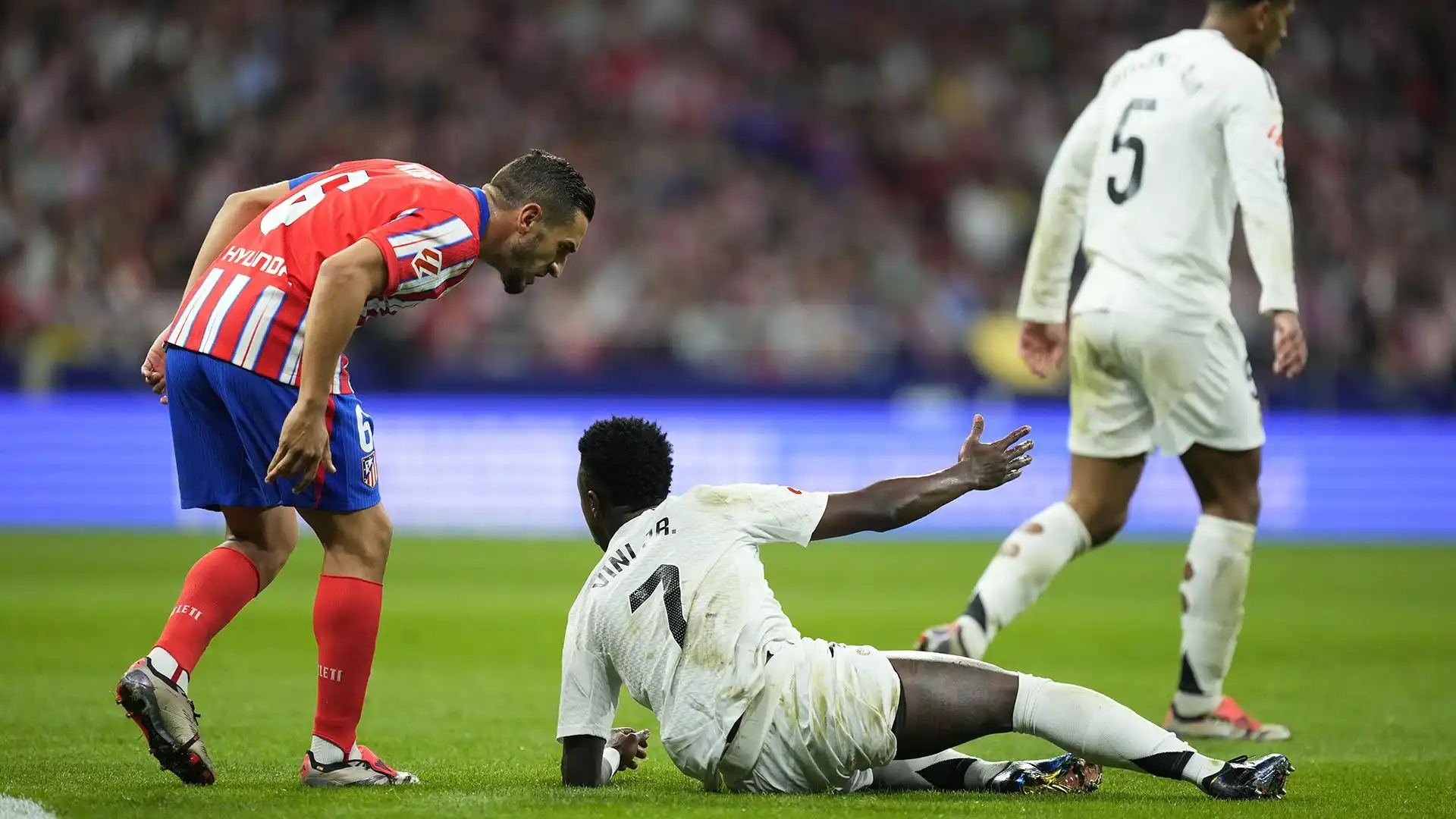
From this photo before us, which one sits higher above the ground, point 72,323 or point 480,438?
point 72,323

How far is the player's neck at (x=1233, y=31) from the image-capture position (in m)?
5.85

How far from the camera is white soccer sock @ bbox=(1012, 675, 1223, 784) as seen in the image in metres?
3.93

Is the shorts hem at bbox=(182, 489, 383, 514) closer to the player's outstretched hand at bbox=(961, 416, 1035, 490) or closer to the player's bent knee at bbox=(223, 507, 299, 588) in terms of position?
the player's bent knee at bbox=(223, 507, 299, 588)

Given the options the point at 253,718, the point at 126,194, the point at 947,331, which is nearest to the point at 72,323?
the point at 126,194

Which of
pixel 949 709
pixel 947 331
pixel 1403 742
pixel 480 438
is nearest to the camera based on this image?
pixel 949 709

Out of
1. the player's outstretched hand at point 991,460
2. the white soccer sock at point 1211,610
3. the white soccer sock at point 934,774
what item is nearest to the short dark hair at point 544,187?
the player's outstretched hand at point 991,460

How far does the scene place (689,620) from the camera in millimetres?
3945

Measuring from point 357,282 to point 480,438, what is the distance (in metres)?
10.6

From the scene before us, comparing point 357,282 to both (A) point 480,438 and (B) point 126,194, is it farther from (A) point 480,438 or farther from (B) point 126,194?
(B) point 126,194

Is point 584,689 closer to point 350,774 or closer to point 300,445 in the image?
point 350,774

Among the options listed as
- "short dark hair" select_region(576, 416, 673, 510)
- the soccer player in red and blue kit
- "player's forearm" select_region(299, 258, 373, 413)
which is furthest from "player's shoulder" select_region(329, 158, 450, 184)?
"short dark hair" select_region(576, 416, 673, 510)

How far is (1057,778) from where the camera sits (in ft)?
14.0

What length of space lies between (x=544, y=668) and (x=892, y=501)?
12.3 feet

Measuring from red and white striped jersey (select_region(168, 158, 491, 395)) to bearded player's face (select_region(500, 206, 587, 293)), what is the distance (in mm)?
97
